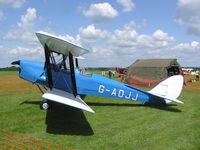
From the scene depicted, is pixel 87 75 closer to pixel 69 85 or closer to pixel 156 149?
pixel 69 85

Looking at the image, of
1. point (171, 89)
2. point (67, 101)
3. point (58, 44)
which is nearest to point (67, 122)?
point (67, 101)

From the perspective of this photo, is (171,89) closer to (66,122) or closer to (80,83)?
(80,83)

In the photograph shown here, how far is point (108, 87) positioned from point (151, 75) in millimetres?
14906

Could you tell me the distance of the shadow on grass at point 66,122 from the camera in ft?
24.7

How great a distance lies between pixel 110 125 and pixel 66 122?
139 cm

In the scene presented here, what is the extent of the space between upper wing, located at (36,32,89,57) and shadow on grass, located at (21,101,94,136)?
2154 mm

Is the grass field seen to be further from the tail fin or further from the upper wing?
the upper wing

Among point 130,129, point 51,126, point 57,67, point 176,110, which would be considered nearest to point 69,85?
point 57,67

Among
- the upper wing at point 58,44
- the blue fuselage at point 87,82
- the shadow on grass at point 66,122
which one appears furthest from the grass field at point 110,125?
the upper wing at point 58,44

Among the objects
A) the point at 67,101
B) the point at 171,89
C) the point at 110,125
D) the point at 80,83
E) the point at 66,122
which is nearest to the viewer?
the point at 67,101

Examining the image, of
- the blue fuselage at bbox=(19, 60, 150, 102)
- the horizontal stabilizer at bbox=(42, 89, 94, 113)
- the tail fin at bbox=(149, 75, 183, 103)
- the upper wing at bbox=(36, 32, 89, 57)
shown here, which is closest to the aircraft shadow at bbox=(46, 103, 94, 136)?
the horizontal stabilizer at bbox=(42, 89, 94, 113)

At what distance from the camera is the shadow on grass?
7.54 m

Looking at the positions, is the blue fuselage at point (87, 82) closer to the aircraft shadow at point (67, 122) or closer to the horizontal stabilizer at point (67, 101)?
the aircraft shadow at point (67, 122)

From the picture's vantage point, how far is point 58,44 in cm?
863
